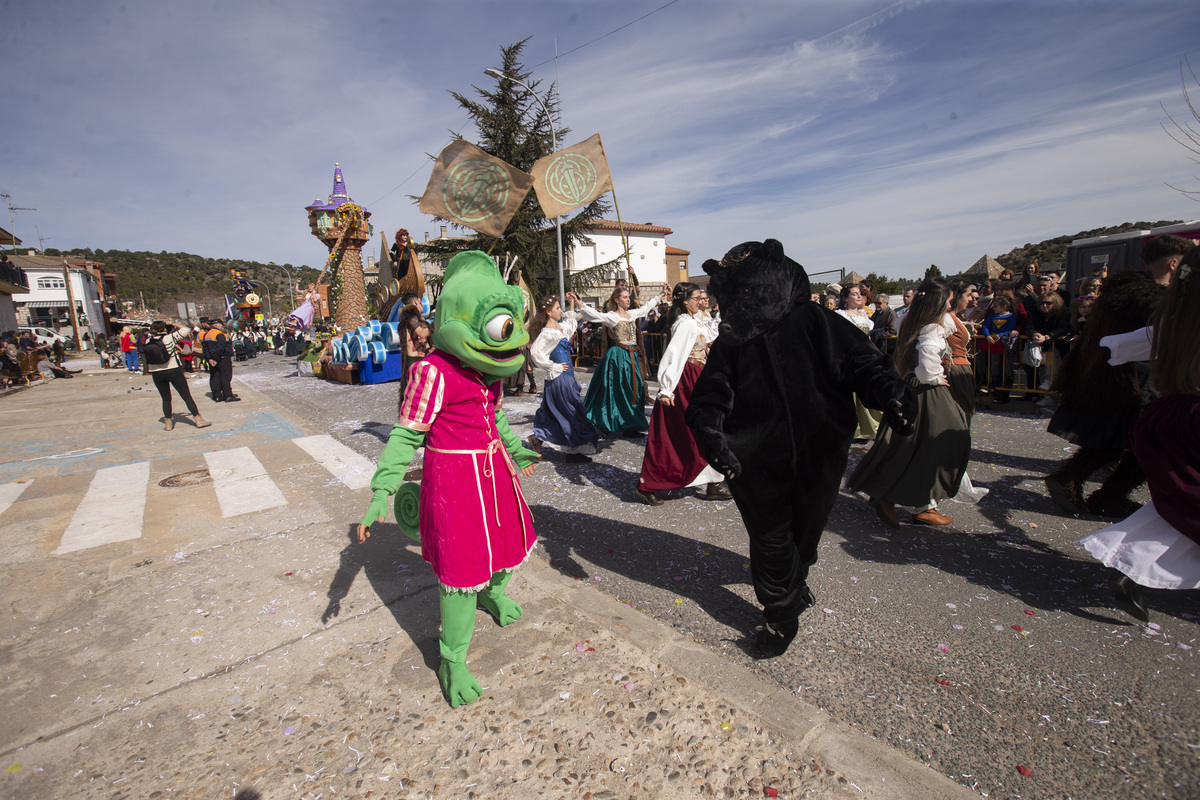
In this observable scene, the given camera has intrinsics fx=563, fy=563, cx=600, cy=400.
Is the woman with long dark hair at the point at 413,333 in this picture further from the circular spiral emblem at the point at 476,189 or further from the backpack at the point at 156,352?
the backpack at the point at 156,352

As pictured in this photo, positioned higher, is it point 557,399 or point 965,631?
point 557,399

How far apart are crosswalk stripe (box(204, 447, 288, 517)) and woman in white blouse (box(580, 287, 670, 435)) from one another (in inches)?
132

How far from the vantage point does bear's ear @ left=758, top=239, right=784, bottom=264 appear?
8.16ft

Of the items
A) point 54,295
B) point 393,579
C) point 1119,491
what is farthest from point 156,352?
point 54,295

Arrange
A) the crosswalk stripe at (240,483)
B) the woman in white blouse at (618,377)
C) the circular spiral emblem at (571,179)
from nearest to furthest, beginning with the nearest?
1. the crosswalk stripe at (240,483)
2. the woman in white blouse at (618,377)
3. the circular spiral emblem at (571,179)

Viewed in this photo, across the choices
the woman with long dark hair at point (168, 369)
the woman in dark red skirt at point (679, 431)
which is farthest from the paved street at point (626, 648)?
the woman with long dark hair at point (168, 369)

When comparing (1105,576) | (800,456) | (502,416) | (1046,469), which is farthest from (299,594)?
(1046,469)

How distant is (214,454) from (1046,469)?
9495 millimetres

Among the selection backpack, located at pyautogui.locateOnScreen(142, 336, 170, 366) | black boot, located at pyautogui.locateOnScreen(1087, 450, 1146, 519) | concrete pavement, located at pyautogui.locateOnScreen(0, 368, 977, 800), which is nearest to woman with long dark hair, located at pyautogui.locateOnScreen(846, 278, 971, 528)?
black boot, located at pyautogui.locateOnScreen(1087, 450, 1146, 519)

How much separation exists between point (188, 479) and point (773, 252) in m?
6.76

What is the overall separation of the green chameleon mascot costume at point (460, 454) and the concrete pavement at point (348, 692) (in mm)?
366

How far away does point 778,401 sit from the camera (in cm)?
247

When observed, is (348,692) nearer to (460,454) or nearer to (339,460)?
(460,454)

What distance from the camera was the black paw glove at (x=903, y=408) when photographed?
90.3 inches
